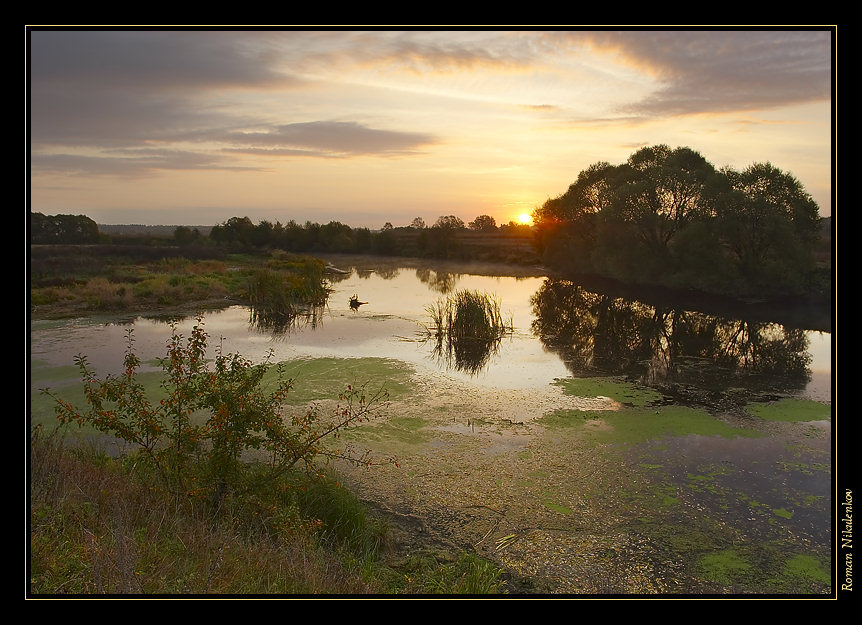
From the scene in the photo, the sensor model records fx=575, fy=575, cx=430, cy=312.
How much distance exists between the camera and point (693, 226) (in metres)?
21.6

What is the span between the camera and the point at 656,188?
24.8 m

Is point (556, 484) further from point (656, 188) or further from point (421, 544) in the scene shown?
point (656, 188)

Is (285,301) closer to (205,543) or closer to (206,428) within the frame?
(206,428)

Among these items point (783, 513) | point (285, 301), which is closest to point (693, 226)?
point (285, 301)

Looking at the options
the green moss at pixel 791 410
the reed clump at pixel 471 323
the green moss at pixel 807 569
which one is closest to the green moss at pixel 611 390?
the green moss at pixel 791 410

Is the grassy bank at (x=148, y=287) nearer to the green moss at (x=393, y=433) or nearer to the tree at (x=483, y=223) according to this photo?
the green moss at (x=393, y=433)

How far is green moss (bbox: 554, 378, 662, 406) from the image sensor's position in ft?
29.0

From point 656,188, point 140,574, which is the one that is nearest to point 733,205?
point 656,188

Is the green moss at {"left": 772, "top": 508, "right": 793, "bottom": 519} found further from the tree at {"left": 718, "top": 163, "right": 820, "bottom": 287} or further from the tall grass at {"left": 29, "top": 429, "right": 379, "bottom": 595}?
the tree at {"left": 718, "top": 163, "right": 820, "bottom": 287}

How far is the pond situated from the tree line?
5.47 meters

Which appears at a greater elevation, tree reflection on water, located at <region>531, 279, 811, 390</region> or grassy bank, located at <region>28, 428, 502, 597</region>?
tree reflection on water, located at <region>531, 279, 811, 390</region>

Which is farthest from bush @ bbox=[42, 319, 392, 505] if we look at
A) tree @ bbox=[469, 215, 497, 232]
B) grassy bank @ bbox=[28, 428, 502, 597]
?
tree @ bbox=[469, 215, 497, 232]

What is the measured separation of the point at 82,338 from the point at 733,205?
20.3 metres

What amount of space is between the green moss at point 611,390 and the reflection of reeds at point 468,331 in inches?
88.9
